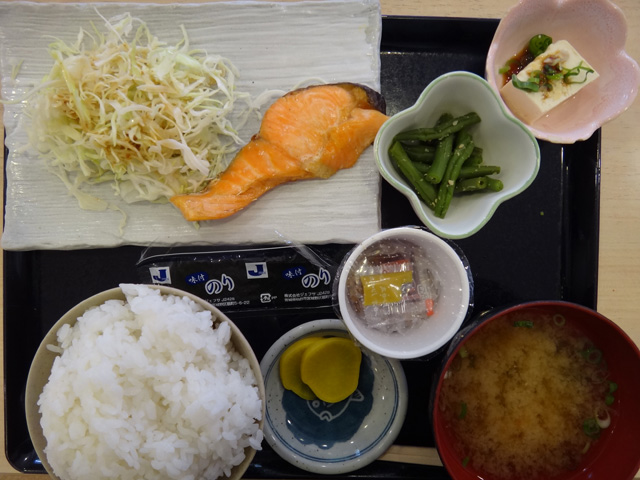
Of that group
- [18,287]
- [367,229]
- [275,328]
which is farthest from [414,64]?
[18,287]

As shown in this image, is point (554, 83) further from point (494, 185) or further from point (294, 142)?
point (294, 142)

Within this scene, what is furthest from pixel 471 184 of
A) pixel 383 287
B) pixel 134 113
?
pixel 134 113

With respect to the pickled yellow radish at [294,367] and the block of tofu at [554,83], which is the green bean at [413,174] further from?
the pickled yellow radish at [294,367]

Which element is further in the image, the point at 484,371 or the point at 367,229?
the point at 367,229

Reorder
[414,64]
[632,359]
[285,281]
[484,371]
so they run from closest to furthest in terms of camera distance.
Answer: [632,359], [484,371], [285,281], [414,64]

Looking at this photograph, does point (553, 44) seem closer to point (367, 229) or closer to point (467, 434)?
point (367, 229)

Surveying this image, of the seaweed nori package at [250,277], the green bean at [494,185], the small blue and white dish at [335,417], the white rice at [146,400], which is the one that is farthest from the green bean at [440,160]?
the white rice at [146,400]
